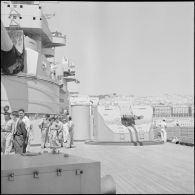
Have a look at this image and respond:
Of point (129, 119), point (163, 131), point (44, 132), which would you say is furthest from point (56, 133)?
point (163, 131)

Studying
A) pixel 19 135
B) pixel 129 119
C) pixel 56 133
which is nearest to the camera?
pixel 56 133

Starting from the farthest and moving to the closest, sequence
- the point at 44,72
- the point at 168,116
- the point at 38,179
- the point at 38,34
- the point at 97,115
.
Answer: the point at 168,116
the point at 38,34
the point at 44,72
the point at 97,115
the point at 38,179

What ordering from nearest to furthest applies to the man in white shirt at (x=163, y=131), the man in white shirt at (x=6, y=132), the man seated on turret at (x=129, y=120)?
the man in white shirt at (x=6, y=132) < the man seated on turret at (x=129, y=120) < the man in white shirt at (x=163, y=131)

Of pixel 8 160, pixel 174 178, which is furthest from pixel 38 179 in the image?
pixel 174 178

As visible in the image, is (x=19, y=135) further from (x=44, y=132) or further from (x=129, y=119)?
(x=129, y=119)

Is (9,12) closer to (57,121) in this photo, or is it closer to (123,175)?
(123,175)

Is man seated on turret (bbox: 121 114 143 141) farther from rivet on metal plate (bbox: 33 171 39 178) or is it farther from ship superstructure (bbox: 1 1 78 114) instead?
rivet on metal plate (bbox: 33 171 39 178)

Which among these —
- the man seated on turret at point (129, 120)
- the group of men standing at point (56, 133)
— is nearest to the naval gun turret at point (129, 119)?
the man seated on turret at point (129, 120)

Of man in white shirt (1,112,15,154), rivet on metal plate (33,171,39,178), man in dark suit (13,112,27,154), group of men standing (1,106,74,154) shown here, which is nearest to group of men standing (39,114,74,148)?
group of men standing (1,106,74,154)

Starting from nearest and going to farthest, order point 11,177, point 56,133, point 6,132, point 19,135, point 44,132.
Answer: point 11,177 → point 6,132 → point 56,133 → point 44,132 → point 19,135

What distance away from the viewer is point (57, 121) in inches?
109

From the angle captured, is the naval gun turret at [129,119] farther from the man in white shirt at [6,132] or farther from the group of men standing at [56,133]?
the man in white shirt at [6,132]

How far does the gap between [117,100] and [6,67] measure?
12.4 m

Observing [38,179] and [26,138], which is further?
[26,138]
